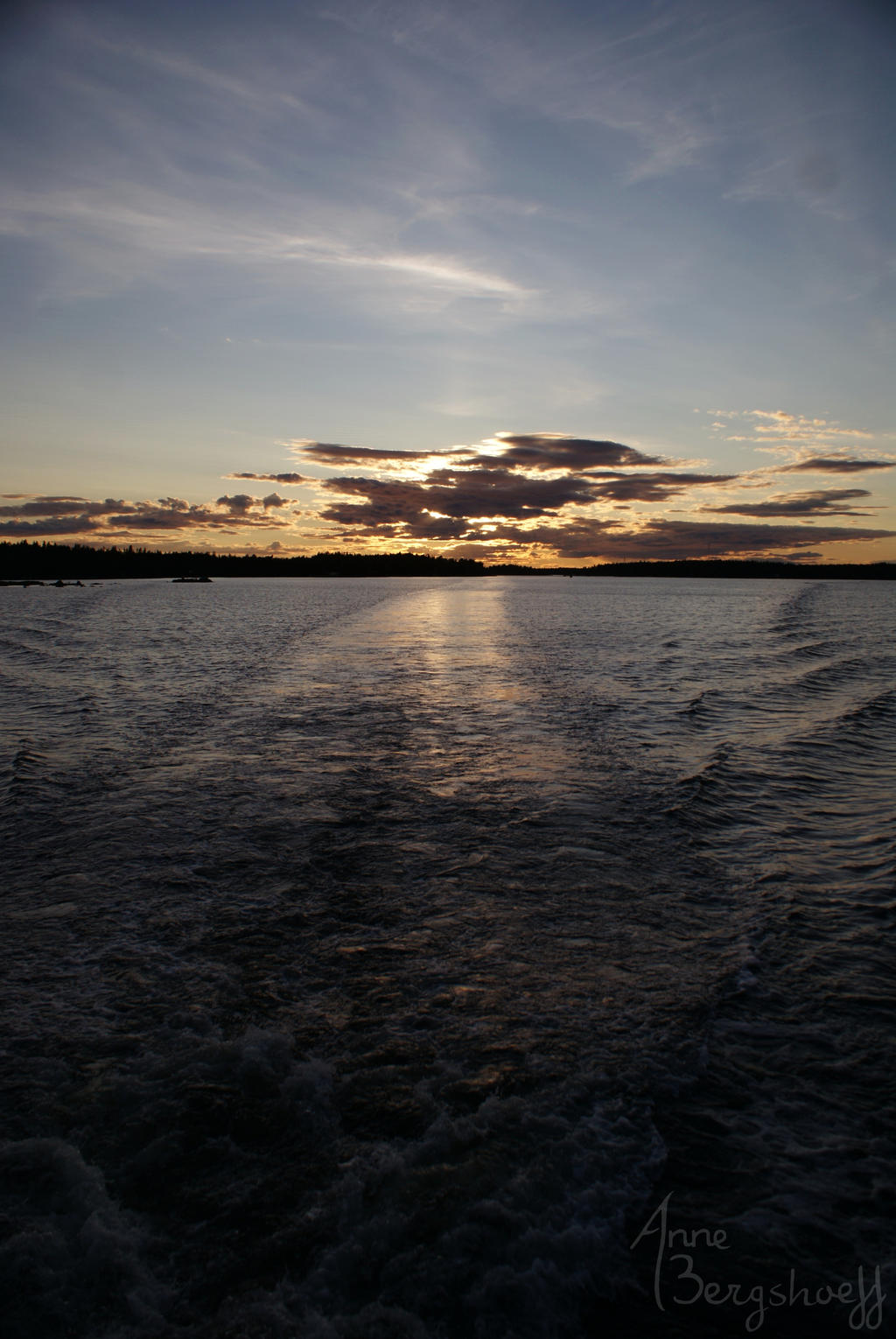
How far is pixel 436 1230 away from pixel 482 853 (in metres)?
5.88

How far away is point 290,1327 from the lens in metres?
3.76

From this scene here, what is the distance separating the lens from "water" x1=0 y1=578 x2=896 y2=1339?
4090 mm

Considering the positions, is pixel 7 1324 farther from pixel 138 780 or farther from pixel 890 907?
pixel 138 780

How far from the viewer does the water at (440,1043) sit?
4090mm

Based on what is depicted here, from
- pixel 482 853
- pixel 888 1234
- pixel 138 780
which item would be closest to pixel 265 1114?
pixel 888 1234

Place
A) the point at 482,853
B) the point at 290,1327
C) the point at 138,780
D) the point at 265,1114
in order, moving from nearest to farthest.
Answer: the point at 290,1327 → the point at 265,1114 → the point at 482,853 → the point at 138,780

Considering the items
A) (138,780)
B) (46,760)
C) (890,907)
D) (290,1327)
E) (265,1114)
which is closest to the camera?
(290,1327)

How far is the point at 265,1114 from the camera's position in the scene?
5254 millimetres

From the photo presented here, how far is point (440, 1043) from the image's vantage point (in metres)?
6.01

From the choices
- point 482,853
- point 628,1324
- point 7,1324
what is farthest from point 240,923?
point 628,1324

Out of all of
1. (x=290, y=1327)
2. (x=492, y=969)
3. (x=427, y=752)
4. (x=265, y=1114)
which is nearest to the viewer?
(x=290, y=1327)

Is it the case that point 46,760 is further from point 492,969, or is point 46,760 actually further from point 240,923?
point 492,969

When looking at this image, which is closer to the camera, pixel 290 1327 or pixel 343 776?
pixel 290 1327

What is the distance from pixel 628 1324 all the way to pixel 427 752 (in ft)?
39.3
